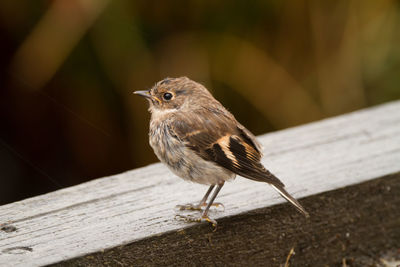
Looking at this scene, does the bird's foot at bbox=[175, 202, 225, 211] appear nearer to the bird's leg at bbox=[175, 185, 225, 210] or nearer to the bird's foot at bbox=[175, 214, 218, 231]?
the bird's leg at bbox=[175, 185, 225, 210]

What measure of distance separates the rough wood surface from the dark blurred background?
1298 mm

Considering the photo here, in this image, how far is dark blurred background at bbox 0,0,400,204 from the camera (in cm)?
430

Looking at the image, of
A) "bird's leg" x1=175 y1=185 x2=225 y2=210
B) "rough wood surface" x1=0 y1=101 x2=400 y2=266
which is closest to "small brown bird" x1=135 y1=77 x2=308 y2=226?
"bird's leg" x1=175 y1=185 x2=225 y2=210

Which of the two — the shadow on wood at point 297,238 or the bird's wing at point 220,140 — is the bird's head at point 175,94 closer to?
the bird's wing at point 220,140

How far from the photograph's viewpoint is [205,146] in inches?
110

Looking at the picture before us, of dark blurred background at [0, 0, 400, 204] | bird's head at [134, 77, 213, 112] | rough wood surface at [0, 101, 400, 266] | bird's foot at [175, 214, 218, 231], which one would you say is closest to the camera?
rough wood surface at [0, 101, 400, 266]

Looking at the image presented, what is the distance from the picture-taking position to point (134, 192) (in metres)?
2.88

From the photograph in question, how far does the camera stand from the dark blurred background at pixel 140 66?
4.30 metres

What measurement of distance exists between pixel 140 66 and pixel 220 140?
1741 millimetres

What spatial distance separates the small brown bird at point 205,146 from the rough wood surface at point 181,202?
0.47 ft

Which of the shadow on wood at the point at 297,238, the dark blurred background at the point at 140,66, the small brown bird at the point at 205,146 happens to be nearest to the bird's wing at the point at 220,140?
the small brown bird at the point at 205,146

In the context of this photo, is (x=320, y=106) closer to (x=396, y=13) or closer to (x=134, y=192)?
(x=396, y=13)

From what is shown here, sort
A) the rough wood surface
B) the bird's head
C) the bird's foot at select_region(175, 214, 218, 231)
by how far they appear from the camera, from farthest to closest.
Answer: the bird's head → the bird's foot at select_region(175, 214, 218, 231) → the rough wood surface

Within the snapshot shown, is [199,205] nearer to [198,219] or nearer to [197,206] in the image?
[197,206]
